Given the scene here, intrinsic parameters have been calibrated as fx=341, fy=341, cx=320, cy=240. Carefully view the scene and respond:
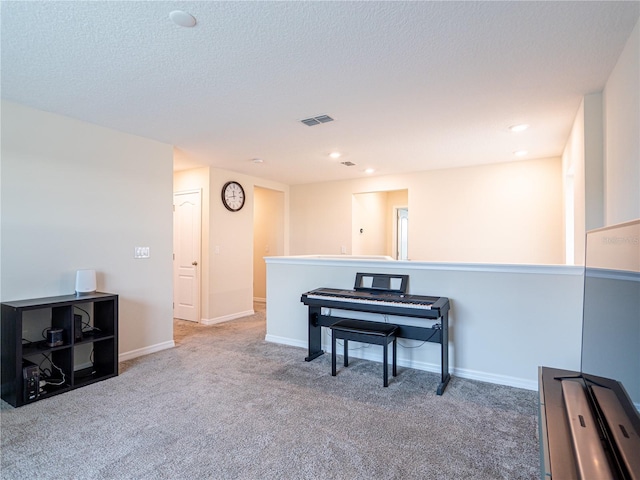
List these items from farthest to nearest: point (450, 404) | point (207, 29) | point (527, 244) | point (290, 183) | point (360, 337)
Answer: point (290, 183), point (527, 244), point (360, 337), point (450, 404), point (207, 29)

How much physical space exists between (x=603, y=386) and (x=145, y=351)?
12.8 ft

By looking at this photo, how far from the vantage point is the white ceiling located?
5.65ft

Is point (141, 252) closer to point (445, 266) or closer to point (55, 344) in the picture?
point (55, 344)

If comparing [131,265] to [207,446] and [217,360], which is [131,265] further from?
[207,446]

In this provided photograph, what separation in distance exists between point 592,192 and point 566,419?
7.06ft

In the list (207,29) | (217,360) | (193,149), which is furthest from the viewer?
(193,149)

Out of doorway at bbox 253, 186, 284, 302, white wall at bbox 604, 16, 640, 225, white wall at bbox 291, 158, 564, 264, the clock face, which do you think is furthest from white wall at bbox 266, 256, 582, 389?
doorway at bbox 253, 186, 284, 302

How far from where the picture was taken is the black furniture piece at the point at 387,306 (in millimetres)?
2836

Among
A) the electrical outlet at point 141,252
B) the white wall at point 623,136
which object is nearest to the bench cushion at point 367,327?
the white wall at point 623,136

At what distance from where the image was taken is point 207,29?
1.84m

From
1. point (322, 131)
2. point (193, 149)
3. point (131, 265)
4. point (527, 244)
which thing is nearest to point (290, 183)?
point (193, 149)

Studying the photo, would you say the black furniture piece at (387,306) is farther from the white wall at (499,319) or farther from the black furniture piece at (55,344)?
the black furniture piece at (55,344)

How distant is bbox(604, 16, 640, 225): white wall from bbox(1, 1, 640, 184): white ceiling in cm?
11

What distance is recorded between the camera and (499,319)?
2938 mm
